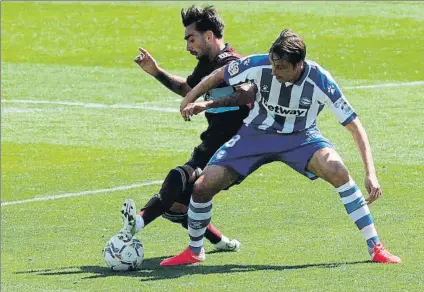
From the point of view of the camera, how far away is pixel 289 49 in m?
10.3

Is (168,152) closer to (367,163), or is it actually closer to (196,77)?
(196,77)

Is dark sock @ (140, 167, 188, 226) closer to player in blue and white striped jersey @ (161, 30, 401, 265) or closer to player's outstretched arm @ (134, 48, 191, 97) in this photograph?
player in blue and white striped jersey @ (161, 30, 401, 265)

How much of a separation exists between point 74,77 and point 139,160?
6.80m

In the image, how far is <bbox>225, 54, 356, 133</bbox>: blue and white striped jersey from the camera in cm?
1055

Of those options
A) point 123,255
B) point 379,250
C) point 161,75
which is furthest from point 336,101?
point 123,255

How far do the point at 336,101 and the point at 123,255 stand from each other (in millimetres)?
2037

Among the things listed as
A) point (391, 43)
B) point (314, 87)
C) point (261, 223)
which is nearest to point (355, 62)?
point (391, 43)

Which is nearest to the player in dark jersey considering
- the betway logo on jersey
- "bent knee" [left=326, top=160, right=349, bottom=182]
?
the betway logo on jersey

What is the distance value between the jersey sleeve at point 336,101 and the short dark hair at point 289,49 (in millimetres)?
322

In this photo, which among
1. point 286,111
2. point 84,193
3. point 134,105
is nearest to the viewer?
point 286,111

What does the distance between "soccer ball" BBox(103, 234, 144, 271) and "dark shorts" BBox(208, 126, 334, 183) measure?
35.3 inches

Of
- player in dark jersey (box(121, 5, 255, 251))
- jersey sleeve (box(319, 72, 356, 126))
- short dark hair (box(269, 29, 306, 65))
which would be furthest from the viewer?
player in dark jersey (box(121, 5, 255, 251))

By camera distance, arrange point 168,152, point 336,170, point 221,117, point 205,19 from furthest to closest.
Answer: point 168,152, point 221,117, point 205,19, point 336,170

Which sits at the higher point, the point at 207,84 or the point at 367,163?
the point at 207,84
